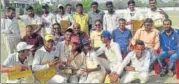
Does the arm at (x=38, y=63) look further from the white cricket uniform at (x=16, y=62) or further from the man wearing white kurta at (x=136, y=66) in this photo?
the man wearing white kurta at (x=136, y=66)

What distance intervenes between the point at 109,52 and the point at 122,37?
33.6 inches

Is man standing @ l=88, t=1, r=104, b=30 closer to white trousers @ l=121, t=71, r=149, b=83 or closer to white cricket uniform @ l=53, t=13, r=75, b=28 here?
white cricket uniform @ l=53, t=13, r=75, b=28

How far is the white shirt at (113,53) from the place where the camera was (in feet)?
25.6

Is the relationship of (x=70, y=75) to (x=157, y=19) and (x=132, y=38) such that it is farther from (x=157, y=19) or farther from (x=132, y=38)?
(x=157, y=19)

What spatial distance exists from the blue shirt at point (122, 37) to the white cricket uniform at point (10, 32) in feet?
8.86

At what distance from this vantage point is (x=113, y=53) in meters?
7.93

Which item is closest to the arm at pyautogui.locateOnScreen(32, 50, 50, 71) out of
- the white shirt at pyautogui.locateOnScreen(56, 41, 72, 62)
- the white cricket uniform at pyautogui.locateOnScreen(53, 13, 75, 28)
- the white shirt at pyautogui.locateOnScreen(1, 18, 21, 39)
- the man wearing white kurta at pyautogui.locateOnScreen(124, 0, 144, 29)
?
the white shirt at pyautogui.locateOnScreen(56, 41, 72, 62)

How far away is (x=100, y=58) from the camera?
25.9ft

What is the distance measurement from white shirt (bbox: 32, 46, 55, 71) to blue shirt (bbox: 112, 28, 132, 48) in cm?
203

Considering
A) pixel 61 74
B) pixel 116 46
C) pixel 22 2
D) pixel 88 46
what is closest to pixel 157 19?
pixel 116 46

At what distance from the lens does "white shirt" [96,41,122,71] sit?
780 centimetres

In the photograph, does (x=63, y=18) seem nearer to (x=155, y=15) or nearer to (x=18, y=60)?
(x=155, y=15)

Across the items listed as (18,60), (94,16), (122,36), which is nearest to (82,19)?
(94,16)

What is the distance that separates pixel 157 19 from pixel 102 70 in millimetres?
2461
